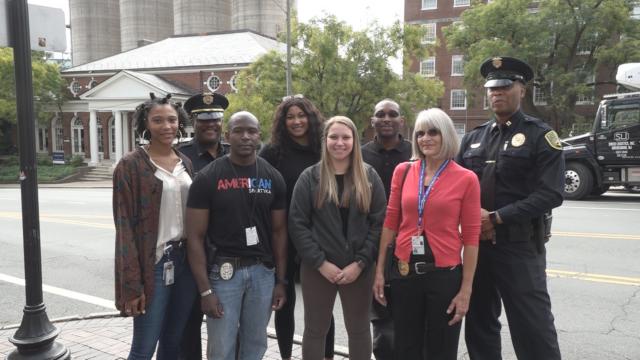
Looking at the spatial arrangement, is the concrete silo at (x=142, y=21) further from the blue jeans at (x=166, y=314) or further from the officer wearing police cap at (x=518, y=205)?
the officer wearing police cap at (x=518, y=205)

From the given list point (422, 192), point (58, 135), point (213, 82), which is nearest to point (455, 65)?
point (213, 82)

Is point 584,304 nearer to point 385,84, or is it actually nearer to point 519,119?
point 519,119

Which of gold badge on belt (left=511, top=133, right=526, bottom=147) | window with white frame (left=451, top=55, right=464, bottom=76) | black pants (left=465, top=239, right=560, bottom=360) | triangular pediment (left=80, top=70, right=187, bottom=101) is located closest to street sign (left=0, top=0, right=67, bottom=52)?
gold badge on belt (left=511, top=133, right=526, bottom=147)

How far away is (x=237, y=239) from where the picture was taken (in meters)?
3.05

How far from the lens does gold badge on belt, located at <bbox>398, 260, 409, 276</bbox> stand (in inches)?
121

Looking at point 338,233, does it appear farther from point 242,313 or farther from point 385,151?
point 385,151

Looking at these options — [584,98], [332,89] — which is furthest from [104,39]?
[584,98]

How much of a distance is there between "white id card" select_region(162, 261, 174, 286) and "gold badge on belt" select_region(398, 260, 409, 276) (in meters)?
1.40

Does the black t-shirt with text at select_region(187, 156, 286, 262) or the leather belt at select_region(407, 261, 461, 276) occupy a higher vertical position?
the black t-shirt with text at select_region(187, 156, 286, 262)

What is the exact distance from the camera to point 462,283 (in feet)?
9.94

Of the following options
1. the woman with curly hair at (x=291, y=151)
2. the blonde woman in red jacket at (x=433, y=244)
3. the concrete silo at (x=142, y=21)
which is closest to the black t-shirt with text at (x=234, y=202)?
the woman with curly hair at (x=291, y=151)

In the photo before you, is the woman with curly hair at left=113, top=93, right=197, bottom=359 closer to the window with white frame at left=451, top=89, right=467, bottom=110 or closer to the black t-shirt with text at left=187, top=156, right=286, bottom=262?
the black t-shirt with text at left=187, top=156, right=286, bottom=262

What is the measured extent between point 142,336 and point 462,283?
1.95 m

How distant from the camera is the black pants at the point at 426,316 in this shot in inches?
118
